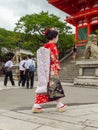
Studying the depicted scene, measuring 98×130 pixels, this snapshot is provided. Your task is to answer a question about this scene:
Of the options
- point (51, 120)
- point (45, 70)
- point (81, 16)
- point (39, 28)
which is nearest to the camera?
point (51, 120)

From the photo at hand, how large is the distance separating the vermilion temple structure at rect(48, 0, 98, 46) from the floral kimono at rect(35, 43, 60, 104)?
26.9m

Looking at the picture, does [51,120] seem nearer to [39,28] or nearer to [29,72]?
[29,72]

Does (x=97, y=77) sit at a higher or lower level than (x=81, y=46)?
lower

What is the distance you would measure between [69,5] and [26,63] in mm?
23470

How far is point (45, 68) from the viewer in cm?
624

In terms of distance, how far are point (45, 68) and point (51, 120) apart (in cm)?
125

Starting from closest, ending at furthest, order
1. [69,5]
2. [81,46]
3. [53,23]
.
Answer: [53,23] → [81,46] → [69,5]

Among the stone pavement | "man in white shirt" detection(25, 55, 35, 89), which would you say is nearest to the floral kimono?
the stone pavement

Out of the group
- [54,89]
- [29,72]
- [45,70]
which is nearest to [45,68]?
[45,70]

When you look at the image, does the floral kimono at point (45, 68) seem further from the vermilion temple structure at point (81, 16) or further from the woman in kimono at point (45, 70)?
the vermilion temple structure at point (81, 16)

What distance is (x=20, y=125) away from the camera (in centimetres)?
491

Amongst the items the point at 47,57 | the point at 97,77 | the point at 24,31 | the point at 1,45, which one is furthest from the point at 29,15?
the point at 47,57

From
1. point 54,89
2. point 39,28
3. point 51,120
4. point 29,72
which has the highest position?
point 39,28

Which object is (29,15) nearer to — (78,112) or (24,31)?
(24,31)
